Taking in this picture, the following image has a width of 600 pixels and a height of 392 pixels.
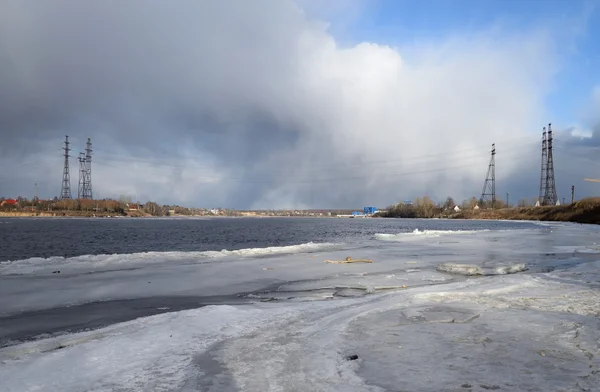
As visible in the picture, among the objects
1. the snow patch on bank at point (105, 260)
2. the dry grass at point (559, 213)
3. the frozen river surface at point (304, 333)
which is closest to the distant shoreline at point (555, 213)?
the dry grass at point (559, 213)

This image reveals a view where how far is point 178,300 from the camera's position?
10344 mm

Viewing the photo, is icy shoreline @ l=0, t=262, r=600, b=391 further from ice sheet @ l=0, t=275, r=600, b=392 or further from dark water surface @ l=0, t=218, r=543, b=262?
dark water surface @ l=0, t=218, r=543, b=262

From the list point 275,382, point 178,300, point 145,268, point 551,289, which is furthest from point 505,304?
point 145,268

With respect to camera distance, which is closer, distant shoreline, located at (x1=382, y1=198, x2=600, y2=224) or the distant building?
distant shoreline, located at (x1=382, y1=198, x2=600, y2=224)

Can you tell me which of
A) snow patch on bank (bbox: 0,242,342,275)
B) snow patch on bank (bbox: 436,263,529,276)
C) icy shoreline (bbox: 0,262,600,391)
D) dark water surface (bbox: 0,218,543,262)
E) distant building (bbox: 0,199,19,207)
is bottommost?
dark water surface (bbox: 0,218,543,262)

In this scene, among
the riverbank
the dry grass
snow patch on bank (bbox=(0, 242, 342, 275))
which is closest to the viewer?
snow patch on bank (bbox=(0, 242, 342, 275))

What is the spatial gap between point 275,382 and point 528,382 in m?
2.81

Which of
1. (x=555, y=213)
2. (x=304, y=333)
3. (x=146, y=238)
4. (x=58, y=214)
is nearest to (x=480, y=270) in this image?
(x=304, y=333)

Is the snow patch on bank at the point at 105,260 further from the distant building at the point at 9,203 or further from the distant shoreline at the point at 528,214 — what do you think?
the distant building at the point at 9,203

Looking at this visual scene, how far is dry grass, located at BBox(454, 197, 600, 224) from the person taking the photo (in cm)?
8040

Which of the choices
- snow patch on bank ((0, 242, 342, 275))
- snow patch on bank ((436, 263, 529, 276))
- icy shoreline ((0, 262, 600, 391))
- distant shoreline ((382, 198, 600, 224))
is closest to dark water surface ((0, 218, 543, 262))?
snow patch on bank ((0, 242, 342, 275))

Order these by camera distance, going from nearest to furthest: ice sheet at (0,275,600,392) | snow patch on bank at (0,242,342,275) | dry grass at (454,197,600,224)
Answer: ice sheet at (0,275,600,392)
snow patch on bank at (0,242,342,275)
dry grass at (454,197,600,224)

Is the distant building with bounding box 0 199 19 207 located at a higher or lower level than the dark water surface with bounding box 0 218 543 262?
higher

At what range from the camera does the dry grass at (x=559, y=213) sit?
80.4 metres
